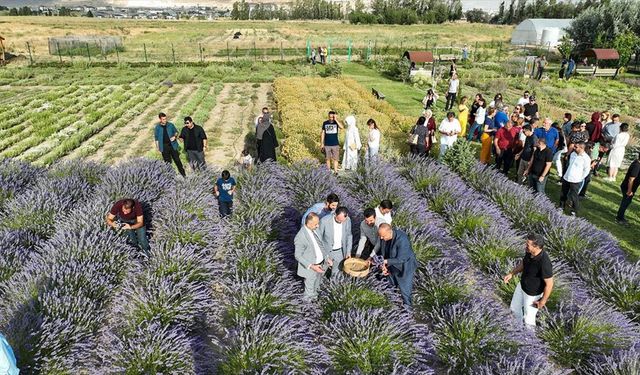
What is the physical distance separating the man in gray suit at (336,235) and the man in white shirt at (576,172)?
4941mm

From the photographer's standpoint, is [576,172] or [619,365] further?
[576,172]

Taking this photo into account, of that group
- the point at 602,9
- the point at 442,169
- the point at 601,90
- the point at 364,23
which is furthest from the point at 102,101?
the point at 364,23

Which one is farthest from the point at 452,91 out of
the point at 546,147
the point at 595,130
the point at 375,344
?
the point at 375,344

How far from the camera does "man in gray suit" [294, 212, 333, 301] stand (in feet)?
17.3

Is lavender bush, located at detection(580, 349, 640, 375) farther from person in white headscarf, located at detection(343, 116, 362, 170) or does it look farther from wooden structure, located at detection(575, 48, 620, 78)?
wooden structure, located at detection(575, 48, 620, 78)

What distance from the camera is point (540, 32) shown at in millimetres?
45594

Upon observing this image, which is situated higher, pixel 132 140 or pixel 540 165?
pixel 540 165

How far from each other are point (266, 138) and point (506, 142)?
5779mm

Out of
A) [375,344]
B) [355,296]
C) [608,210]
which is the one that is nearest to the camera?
[375,344]

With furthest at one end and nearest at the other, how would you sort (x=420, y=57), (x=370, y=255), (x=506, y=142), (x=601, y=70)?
(x=601, y=70)
(x=420, y=57)
(x=506, y=142)
(x=370, y=255)

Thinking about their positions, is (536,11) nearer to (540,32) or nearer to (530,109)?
(540,32)

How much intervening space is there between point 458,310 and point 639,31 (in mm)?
40520

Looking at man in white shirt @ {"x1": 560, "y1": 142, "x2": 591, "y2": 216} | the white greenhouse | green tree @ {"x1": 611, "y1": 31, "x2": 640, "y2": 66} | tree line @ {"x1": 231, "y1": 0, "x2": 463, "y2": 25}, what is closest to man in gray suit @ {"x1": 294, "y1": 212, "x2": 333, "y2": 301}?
man in white shirt @ {"x1": 560, "y1": 142, "x2": 591, "y2": 216}

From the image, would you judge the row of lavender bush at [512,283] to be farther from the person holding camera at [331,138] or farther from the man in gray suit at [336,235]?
the man in gray suit at [336,235]
